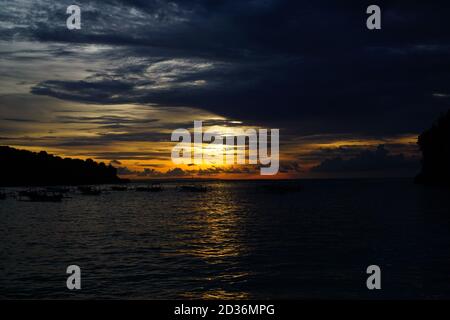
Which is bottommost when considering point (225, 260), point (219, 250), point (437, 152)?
point (219, 250)

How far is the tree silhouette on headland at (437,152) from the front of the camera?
488 feet

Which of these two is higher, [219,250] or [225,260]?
[225,260]

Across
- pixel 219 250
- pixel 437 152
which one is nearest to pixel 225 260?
pixel 219 250

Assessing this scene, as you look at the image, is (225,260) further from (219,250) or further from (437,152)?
(437,152)

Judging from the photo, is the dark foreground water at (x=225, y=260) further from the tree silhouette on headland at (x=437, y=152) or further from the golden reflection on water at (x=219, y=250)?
the tree silhouette on headland at (x=437, y=152)

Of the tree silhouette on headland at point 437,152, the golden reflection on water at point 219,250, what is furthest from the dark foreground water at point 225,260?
the tree silhouette on headland at point 437,152

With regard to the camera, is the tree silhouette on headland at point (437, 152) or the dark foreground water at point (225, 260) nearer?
the dark foreground water at point (225, 260)

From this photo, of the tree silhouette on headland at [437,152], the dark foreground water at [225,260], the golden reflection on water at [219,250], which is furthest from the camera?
the tree silhouette on headland at [437,152]

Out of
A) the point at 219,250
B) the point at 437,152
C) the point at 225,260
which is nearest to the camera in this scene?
the point at 225,260

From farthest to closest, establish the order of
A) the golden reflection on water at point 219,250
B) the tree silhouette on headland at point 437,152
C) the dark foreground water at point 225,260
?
the tree silhouette on headland at point 437,152, the dark foreground water at point 225,260, the golden reflection on water at point 219,250

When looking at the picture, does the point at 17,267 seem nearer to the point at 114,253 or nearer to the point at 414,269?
the point at 114,253

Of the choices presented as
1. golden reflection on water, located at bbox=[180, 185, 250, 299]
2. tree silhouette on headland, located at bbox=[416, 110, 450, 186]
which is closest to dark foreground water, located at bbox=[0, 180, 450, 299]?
golden reflection on water, located at bbox=[180, 185, 250, 299]

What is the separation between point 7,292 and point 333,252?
20222 millimetres

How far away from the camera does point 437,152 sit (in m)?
Answer: 154
